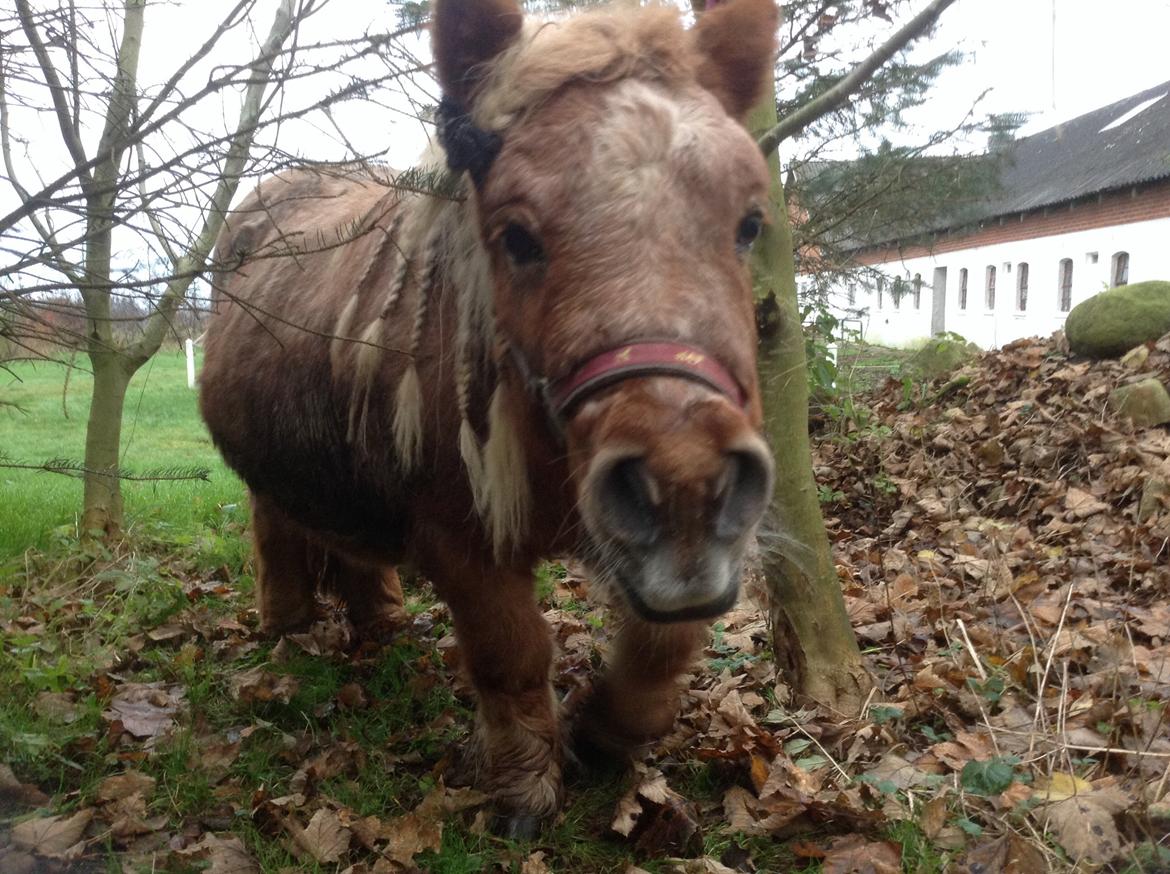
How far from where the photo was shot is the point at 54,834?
2697 millimetres

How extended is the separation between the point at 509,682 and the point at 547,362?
1.37m

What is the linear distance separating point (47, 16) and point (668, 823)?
264cm

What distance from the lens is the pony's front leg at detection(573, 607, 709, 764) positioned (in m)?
2.99

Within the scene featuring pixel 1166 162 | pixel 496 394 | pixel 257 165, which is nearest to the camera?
pixel 257 165

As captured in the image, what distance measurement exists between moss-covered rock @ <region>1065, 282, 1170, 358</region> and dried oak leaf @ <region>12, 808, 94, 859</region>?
741 centimetres

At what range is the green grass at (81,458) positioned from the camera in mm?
5984

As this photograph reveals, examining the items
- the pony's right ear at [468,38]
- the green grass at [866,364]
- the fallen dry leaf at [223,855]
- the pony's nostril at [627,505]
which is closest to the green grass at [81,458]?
Answer: the fallen dry leaf at [223,855]

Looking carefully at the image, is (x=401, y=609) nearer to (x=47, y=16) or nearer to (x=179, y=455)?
(x=47, y=16)

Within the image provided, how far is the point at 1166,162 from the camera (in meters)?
12.6

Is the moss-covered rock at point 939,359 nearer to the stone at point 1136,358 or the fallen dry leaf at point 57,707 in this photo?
the stone at point 1136,358

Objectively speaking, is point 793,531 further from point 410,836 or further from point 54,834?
point 54,834

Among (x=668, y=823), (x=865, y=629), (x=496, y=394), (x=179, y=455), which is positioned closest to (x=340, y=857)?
(x=668, y=823)

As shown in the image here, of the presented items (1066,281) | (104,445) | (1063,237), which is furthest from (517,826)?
(1063,237)

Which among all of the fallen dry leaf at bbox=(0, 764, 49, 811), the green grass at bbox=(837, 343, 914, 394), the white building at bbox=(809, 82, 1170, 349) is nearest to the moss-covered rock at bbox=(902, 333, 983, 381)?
the green grass at bbox=(837, 343, 914, 394)
